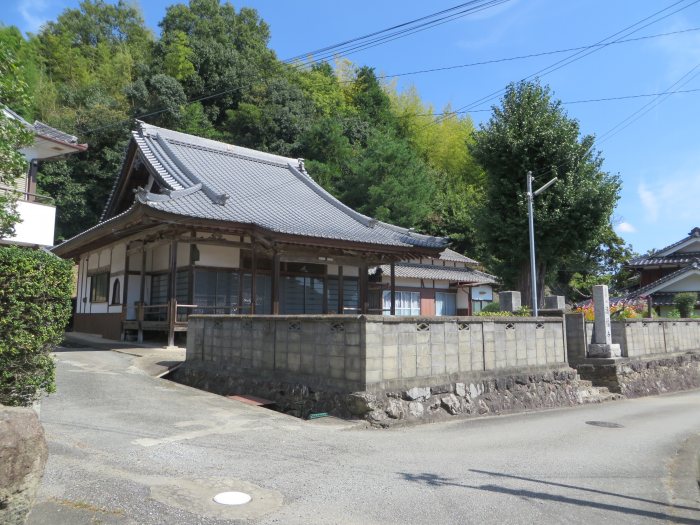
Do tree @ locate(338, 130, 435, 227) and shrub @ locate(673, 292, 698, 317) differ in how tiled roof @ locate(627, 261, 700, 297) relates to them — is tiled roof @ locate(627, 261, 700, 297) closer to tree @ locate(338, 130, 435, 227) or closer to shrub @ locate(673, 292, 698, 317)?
shrub @ locate(673, 292, 698, 317)

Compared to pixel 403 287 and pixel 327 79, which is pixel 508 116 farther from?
pixel 327 79

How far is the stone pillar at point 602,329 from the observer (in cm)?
1325

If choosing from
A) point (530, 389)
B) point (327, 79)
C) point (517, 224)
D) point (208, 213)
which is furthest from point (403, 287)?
point (327, 79)

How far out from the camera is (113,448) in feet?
17.8

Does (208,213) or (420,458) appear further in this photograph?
(208,213)

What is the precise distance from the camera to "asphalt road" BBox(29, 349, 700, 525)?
159 inches

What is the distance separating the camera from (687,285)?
2630 cm

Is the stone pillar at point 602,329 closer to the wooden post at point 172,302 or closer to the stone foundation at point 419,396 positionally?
the stone foundation at point 419,396

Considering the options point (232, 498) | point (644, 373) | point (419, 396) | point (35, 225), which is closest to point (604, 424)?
point (419, 396)

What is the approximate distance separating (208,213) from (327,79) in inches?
1517

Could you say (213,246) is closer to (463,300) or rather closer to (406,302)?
(406,302)

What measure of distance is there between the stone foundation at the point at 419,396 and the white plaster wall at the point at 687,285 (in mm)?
18911

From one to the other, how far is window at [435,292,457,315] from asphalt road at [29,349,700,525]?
19551mm

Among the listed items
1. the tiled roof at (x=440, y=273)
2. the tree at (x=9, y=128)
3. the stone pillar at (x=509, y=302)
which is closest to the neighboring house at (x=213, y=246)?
the stone pillar at (x=509, y=302)
